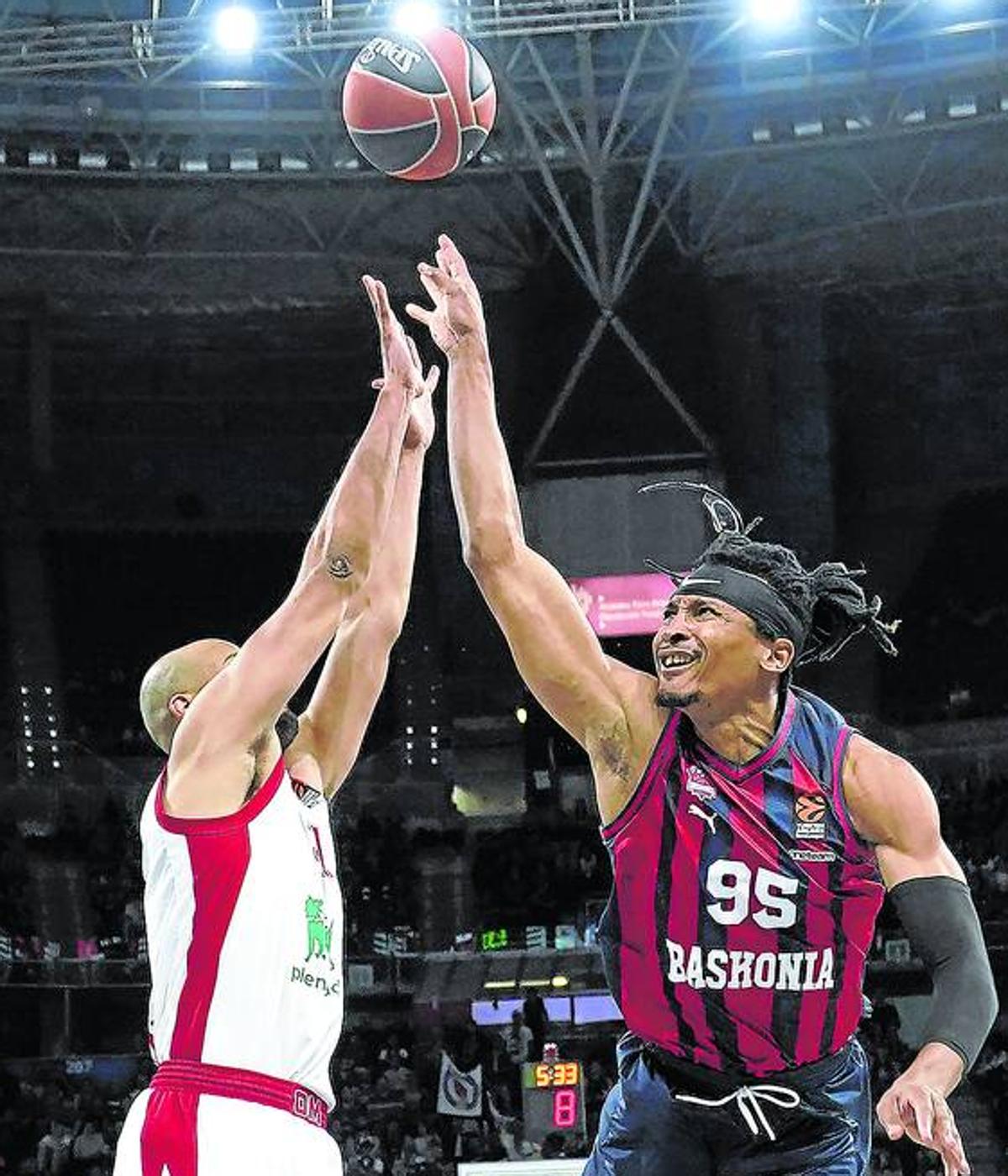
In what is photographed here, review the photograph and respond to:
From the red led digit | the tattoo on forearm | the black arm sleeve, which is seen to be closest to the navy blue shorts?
the black arm sleeve

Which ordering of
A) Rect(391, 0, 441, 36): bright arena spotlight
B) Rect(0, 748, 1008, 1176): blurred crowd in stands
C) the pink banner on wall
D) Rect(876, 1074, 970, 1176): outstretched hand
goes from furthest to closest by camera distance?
the pink banner on wall
Rect(0, 748, 1008, 1176): blurred crowd in stands
Rect(391, 0, 441, 36): bright arena spotlight
Rect(876, 1074, 970, 1176): outstretched hand

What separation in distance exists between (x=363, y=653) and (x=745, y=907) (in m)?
1.37

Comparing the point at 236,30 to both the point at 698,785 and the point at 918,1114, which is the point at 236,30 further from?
the point at 918,1114

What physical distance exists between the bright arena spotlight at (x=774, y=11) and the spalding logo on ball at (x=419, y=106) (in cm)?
752

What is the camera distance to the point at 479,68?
866 cm

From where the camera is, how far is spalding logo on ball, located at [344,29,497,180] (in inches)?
328

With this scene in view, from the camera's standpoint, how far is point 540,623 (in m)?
4.65

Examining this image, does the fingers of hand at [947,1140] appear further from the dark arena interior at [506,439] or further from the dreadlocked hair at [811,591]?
the dark arena interior at [506,439]

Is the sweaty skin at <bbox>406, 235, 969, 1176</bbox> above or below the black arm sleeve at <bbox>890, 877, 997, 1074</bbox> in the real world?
above

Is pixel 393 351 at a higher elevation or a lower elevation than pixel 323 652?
higher

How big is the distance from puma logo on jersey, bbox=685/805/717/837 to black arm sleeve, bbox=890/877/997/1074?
445 millimetres

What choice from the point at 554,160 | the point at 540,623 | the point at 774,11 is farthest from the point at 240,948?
the point at 554,160

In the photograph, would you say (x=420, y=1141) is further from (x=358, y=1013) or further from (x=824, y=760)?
(x=824, y=760)

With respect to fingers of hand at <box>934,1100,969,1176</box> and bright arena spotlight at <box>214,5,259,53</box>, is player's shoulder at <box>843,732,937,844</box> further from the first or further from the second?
bright arena spotlight at <box>214,5,259,53</box>
